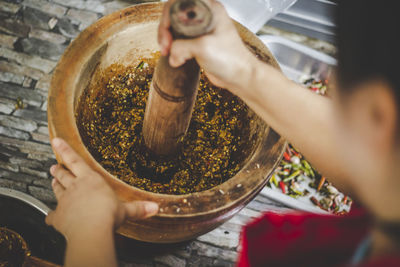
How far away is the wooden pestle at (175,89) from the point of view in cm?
77

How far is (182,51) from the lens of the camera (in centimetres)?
83

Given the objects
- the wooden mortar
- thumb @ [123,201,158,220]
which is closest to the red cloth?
the wooden mortar

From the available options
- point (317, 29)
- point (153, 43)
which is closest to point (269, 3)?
point (317, 29)

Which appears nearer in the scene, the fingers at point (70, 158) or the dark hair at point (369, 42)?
the dark hair at point (369, 42)

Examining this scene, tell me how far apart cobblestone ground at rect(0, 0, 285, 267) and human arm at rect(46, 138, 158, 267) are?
862 mm

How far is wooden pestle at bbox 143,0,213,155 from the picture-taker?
0.77 meters

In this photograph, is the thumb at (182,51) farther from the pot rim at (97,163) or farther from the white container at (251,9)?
the white container at (251,9)

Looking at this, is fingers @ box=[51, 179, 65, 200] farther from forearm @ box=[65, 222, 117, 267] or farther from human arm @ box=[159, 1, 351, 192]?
human arm @ box=[159, 1, 351, 192]

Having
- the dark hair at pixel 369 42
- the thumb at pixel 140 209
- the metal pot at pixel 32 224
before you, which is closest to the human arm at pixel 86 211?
the thumb at pixel 140 209

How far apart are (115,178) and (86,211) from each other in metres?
0.14

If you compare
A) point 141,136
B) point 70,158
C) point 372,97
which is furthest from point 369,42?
point 141,136

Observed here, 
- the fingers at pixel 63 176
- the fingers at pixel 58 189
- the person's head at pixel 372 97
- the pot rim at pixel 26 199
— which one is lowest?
the pot rim at pixel 26 199

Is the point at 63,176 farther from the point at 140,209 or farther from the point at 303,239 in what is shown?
the point at 303,239

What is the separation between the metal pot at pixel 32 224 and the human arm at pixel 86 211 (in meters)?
0.51
